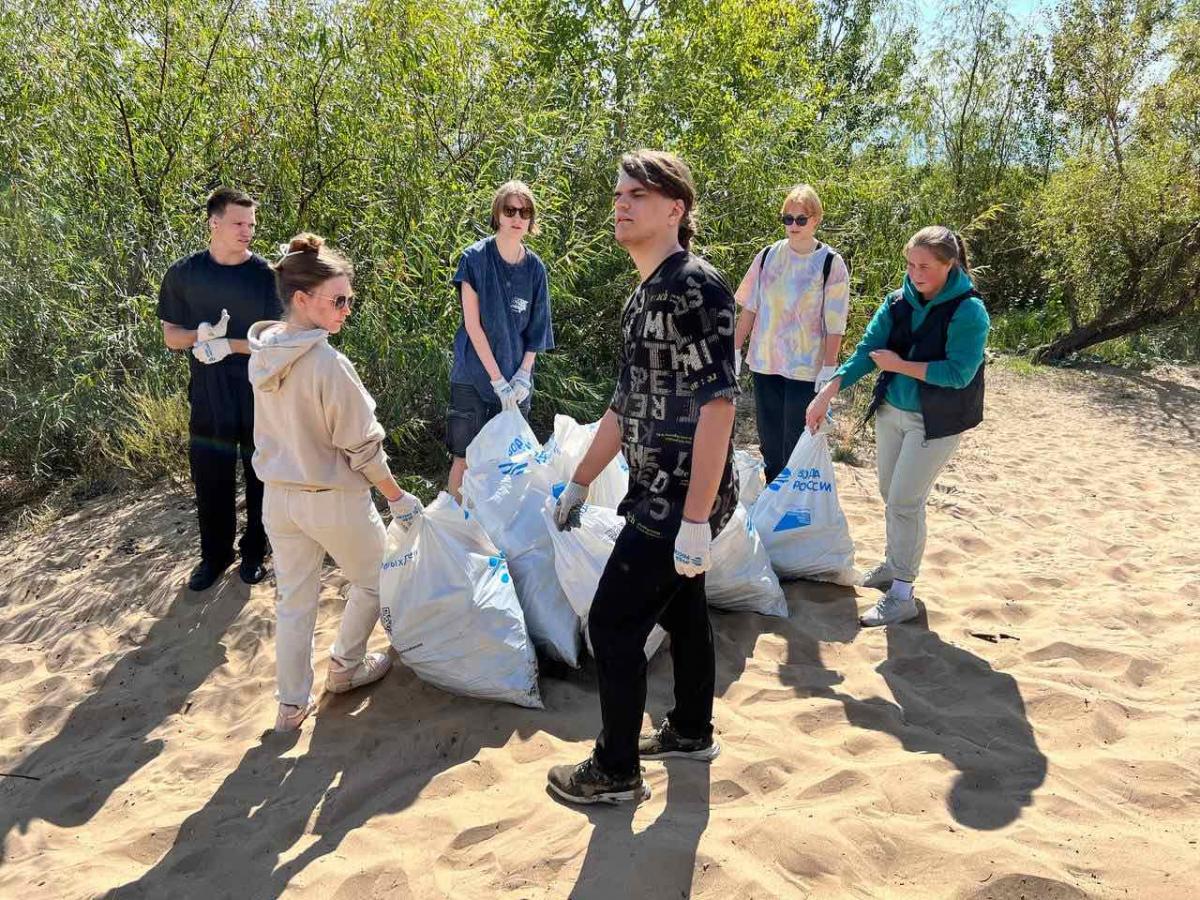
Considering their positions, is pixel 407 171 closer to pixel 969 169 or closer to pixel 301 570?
pixel 301 570

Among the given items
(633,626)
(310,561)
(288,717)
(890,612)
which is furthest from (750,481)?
(288,717)

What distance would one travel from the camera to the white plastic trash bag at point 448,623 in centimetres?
265

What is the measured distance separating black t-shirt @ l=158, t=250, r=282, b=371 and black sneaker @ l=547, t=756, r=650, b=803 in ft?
7.22

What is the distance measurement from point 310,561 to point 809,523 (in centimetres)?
204

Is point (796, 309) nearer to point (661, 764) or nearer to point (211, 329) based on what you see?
point (661, 764)

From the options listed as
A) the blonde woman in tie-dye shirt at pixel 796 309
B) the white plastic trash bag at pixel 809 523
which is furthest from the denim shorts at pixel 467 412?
the white plastic trash bag at pixel 809 523

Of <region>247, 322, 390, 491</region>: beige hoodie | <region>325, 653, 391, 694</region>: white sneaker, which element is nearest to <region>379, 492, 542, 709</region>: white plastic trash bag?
<region>325, 653, 391, 694</region>: white sneaker

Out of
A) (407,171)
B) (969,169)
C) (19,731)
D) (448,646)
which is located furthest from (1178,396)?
(19,731)

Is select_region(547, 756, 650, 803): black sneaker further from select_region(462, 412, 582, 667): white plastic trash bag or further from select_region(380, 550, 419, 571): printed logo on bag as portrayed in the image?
select_region(380, 550, 419, 571): printed logo on bag

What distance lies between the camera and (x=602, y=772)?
217 centimetres

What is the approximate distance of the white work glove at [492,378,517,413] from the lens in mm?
3527

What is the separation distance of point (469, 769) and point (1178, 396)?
9055 millimetres

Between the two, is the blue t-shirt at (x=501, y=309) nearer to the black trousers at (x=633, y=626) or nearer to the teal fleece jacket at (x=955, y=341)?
the teal fleece jacket at (x=955, y=341)

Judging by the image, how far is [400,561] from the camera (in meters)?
2.64
